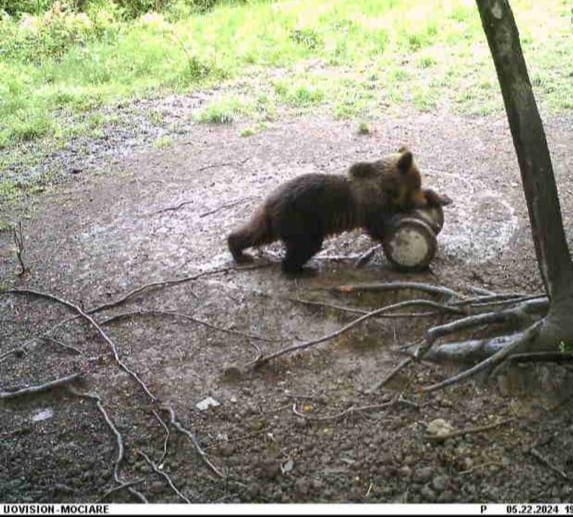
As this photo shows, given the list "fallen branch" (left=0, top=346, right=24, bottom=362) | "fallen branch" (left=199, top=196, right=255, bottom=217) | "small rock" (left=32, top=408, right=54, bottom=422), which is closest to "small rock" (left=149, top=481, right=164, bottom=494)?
"small rock" (left=32, top=408, right=54, bottom=422)

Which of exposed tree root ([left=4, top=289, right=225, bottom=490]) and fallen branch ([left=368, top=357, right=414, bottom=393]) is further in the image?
fallen branch ([left=368, top=357, right=414, bottom=393])

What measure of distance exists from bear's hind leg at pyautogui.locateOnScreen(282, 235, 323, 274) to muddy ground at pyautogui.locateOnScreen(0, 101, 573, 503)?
0.13 m

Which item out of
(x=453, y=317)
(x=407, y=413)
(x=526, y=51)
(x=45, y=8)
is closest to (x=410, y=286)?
(x=453, y=317)

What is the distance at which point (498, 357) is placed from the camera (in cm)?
402

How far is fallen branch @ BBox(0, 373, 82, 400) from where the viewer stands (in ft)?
14.5

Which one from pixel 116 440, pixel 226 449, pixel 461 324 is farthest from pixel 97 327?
pixel 461 324

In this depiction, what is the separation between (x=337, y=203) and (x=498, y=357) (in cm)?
183

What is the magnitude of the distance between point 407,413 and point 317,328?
3.31ft

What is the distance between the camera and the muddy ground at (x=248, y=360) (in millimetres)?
3656

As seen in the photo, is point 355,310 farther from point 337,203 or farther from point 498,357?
point 498,357

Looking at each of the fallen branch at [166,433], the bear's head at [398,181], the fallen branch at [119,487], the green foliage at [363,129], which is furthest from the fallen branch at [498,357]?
the green foliage at [363,129]

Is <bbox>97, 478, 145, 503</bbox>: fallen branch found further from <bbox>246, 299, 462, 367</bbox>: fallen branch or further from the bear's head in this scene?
the bear's head

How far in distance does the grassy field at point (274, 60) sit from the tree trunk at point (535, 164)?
16.9ft

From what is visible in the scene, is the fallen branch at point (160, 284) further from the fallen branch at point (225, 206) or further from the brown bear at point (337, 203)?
the fallen branch at point (225, 206)
